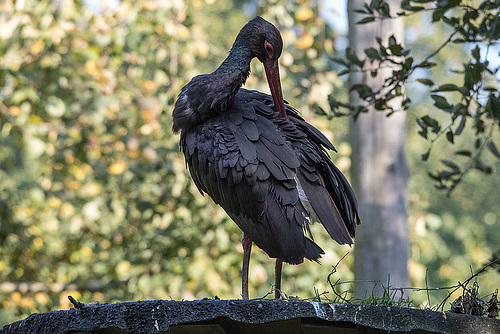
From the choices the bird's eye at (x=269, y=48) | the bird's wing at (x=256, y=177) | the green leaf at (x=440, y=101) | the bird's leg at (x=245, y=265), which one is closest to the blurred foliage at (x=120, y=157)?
the bird's eye at (x=269, y=48)

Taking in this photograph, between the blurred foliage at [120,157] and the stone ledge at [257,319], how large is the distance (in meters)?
3.99

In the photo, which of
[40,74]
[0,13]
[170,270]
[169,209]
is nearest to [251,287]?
[170,270]

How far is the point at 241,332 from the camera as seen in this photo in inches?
87.9

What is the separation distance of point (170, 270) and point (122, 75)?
302 cm

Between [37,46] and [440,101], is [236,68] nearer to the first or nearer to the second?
[440,101]

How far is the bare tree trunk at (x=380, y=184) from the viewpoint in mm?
5281

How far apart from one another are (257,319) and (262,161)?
1.17 metres

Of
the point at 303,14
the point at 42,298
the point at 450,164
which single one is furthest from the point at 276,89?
the point at 42,298

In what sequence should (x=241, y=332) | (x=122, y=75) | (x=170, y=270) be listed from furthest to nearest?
(x=122, y=75)
(x=170, y=270)
(x=241, y=332)

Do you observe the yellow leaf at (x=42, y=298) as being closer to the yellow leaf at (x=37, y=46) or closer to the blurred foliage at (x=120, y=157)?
the blurred foliage at (x=120, y=157)

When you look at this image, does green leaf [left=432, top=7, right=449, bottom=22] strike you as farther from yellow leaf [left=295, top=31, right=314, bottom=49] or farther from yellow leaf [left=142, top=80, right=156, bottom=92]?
yellow leaf [left=142, top=80, right=156, bottom=92]

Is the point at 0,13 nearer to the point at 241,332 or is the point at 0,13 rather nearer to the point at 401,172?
the point at 401,172

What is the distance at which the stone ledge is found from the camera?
6.77ft

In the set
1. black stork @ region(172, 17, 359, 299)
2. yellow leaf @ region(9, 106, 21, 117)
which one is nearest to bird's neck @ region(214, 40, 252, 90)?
black stork @ region(172, 17, 359, 299)
